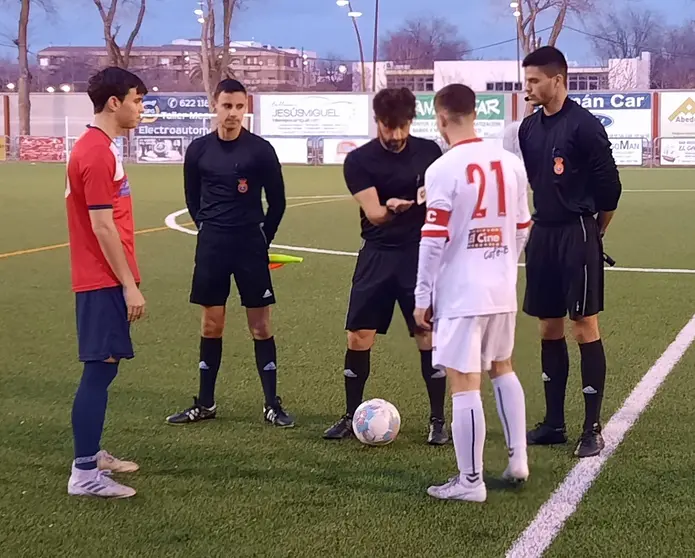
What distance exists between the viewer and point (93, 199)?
4.36 m

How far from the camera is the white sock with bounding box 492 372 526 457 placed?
463cm

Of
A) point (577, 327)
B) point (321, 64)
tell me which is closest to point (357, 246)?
point (577, 327)

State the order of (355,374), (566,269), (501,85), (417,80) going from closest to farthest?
(566,269) < (355,374) < (501,85) < (417,80)

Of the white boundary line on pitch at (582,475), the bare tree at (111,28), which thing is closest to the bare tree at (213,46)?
the bare tree at (111,28)

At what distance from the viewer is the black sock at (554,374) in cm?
555

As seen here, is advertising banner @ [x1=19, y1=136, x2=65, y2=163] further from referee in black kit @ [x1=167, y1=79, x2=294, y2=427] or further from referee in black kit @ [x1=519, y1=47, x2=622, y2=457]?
referee in black kit @ [x1=519, y1=47, x2=622, y2=457]

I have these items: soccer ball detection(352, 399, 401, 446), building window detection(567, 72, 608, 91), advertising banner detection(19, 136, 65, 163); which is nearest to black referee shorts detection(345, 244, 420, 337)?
soccer ball detection(352, 399, 401, 446)

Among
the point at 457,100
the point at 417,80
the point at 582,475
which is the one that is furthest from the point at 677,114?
the point at 417,80

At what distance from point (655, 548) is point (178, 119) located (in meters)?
42.0

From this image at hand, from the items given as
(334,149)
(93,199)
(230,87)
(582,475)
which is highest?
(334,149)

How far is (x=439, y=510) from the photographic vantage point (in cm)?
445

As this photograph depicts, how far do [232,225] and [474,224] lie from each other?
6.36 feet

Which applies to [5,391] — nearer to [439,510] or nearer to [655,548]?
[439,510]

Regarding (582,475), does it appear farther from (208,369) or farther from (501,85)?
(501,85)
